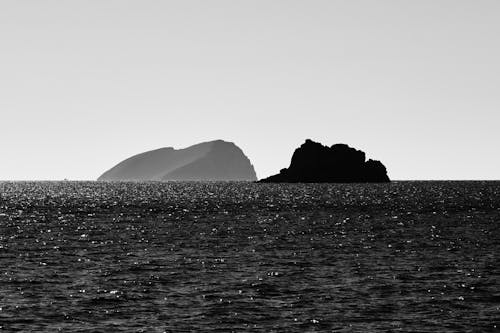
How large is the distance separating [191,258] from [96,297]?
19.6 metres

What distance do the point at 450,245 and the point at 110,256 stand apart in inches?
1308

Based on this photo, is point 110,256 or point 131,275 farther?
point 110,256

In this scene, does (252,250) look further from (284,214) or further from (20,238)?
(284,214)

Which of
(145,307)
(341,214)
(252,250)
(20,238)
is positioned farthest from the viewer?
(341,214)

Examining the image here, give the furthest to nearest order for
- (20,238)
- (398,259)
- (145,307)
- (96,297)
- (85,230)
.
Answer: (85,230) < (20,238) < (398,259) < (96,297) < (145,307)

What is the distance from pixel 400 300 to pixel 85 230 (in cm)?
5808

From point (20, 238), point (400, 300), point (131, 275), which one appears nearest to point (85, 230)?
point (20, 238)

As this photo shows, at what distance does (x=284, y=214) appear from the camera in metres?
129

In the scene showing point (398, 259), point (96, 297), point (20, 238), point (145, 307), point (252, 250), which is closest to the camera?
point (145, 307)

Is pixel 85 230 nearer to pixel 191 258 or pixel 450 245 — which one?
pixel 191 258

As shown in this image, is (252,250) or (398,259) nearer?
(398,259)

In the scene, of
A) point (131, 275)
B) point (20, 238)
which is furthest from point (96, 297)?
point (20, 238)

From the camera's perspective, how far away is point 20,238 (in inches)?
3155

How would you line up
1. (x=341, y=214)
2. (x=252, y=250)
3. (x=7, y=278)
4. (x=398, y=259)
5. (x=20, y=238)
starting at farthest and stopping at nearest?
(x=341, y=214)
(x=20, y=238)
(x=252, y=250)
(x=398, y=259)
(x=7, y=278)
